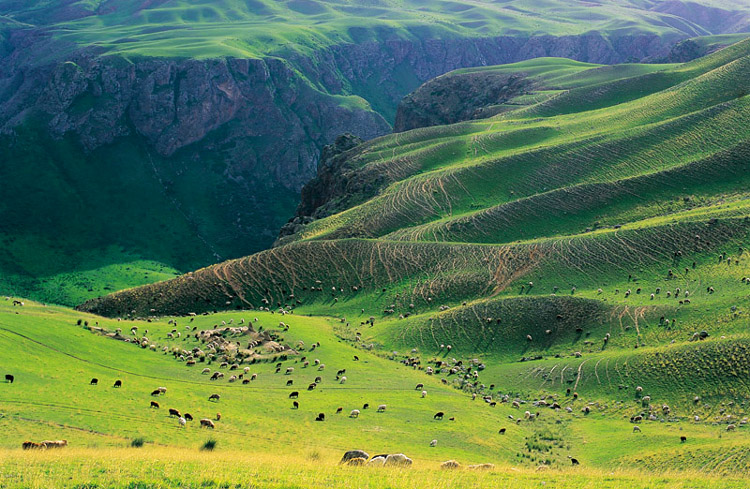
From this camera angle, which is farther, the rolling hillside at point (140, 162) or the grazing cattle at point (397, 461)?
the rolling hillside at point (140, 162)

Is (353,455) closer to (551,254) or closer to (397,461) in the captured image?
(397,461)

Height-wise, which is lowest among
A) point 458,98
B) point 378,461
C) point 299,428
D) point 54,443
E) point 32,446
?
point 458,98

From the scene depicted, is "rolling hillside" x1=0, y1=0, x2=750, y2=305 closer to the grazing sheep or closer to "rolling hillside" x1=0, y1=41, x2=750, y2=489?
"rolling hillside" x1=0, y1=41, x2=750, y2=489

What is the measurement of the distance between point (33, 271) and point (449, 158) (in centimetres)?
8531

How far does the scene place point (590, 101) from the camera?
470 ft

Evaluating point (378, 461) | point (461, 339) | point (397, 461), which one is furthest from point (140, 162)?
point (397, 461)

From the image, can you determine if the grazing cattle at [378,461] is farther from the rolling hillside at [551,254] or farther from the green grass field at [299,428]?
the rolling hillside at [551,254]

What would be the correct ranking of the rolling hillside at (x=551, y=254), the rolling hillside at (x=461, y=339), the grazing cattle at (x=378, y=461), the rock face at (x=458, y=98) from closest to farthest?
1. the grazing cattle at (x=378, y=461)
2. the rolling hillside at (x=461, y=339)
3. the rolling hillside at (x=551, y=254)
4. the rock face at (x=458, y=98)

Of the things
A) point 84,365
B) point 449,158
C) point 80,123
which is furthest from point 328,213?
point 80,123

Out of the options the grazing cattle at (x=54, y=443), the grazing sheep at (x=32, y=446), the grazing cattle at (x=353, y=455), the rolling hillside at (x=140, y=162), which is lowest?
the rolling hillside at (x=140, y=162)

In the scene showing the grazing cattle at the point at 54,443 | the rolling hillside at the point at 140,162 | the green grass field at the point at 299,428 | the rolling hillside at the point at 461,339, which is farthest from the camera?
the rolling hillside at the point at 140,162

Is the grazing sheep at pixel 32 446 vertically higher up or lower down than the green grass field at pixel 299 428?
higher up

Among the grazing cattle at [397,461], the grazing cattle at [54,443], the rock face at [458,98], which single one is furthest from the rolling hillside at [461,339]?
the rock face at [458,98]

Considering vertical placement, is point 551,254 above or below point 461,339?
above
